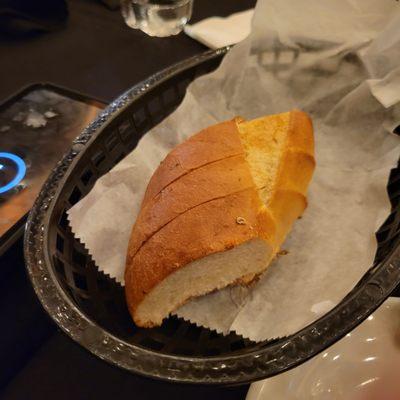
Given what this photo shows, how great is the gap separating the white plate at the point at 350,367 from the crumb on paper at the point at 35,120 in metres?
0.67

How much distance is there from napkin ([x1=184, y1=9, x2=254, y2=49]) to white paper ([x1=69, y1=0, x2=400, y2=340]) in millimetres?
169

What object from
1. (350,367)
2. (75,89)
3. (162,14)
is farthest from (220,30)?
(350,367)

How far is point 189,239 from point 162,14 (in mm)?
780

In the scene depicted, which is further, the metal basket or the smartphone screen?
the smartphone screen

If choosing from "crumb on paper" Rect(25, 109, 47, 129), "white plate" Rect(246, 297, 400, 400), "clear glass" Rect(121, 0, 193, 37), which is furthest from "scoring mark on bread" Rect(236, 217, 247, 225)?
"clear glass" Rect(121, 0, 193, 37)

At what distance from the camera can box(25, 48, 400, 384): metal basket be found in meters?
0.53

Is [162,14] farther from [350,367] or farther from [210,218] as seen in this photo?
[350,367]

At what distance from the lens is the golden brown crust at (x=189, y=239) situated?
64cm

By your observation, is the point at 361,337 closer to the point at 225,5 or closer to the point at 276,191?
the point at 276,191

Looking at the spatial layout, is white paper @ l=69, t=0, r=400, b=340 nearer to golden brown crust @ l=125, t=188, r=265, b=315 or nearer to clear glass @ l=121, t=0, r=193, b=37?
golden brown crust @ l=125, t=188, r=265, b=315

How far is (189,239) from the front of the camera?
2.12 feet

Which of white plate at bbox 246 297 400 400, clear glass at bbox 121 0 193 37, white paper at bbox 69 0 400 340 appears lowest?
white plate at bbox 246 297 400 400

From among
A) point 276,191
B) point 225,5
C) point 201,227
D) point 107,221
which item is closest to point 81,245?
point 107,221

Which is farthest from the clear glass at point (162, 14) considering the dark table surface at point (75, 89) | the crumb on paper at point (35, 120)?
the crumb on paper at point (35, 120)
